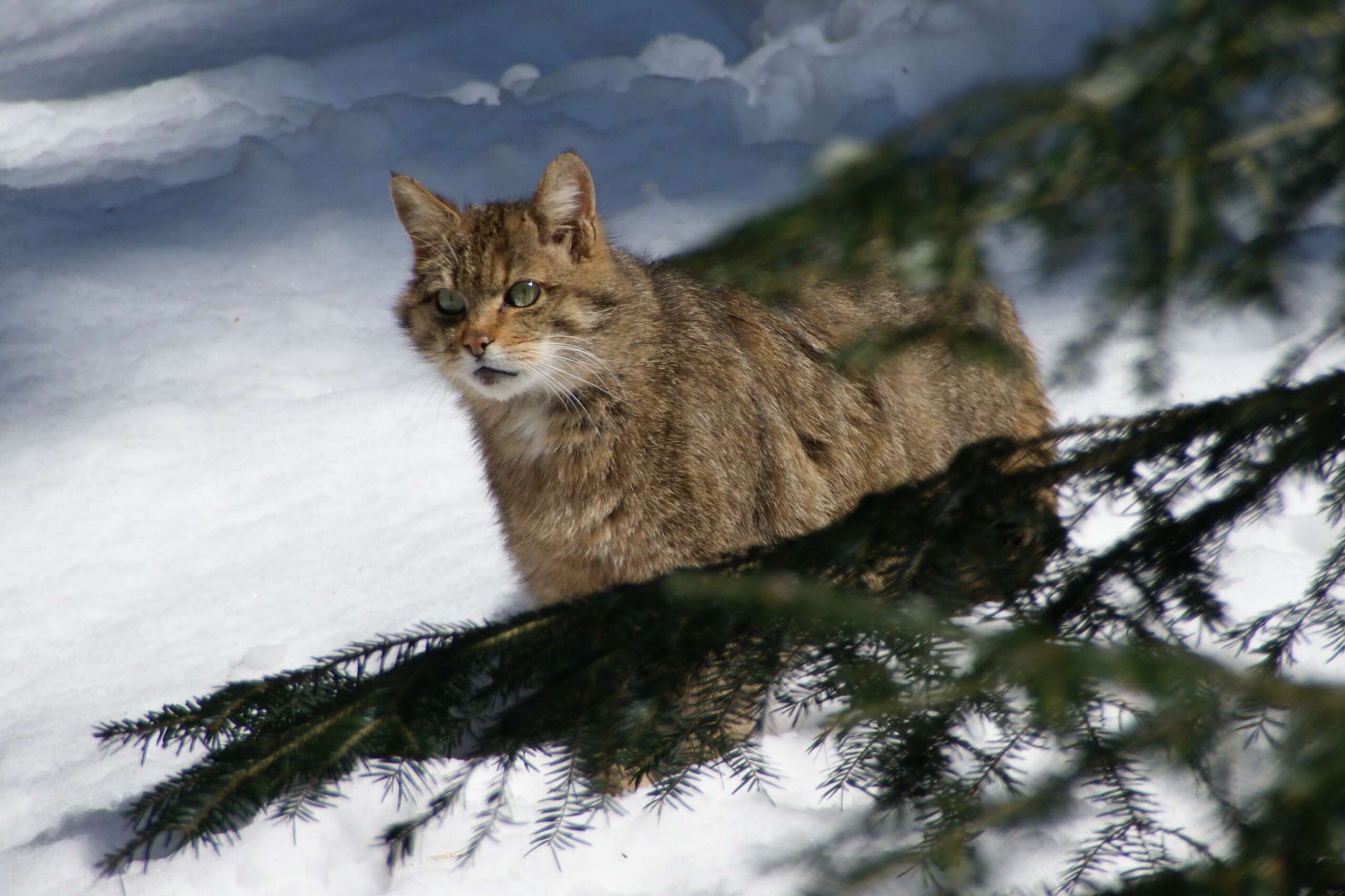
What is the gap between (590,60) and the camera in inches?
231

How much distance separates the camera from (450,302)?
270cm

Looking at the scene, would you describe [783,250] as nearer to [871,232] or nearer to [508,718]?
[871,232]

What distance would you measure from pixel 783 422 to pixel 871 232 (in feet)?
5.82

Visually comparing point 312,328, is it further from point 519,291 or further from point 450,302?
point 519,291

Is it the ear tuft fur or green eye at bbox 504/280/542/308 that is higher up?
the ear tuft fur

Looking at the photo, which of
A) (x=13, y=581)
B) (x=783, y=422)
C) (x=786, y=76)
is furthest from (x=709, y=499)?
(x=786, y=76)

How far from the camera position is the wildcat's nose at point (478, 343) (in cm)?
252

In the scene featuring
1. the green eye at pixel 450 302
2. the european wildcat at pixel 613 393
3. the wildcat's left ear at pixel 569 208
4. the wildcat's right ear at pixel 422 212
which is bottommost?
the european wildcat at pixel 613 393

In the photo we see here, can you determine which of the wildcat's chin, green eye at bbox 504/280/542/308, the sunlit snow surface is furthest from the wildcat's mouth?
the sunlit snow surface

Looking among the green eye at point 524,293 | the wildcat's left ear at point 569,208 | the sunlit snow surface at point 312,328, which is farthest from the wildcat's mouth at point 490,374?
the sunlit snow surface at point 312,328

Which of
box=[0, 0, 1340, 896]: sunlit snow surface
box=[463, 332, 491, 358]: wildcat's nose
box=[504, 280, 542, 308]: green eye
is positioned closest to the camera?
box=[0, 0, 1340, 896]: sunlit snow surface

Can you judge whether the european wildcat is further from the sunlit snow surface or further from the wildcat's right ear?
the sunlit snow surface

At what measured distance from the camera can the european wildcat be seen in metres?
2.60

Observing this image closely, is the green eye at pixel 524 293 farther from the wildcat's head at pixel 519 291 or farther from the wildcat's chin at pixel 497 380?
the wildcat's chin at pixel 497 380
